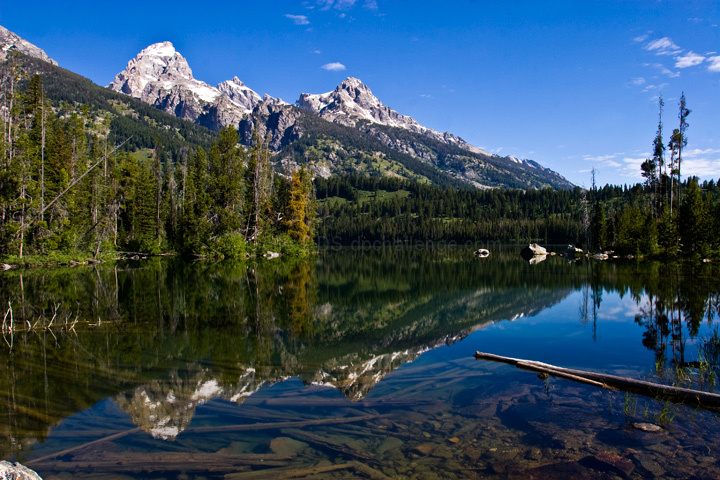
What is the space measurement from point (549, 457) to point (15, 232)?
1968 inches

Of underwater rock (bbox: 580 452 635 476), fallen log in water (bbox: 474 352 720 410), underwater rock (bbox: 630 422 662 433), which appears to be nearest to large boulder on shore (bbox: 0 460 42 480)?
underwater rock (bbox: 580 452 635 476)

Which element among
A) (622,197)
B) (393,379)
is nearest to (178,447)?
(393,379)

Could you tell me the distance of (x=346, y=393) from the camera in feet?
32.5

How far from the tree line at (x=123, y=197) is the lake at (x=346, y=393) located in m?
27.1

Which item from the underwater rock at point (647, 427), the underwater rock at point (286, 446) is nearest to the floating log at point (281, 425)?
the underwater rock at point (286, 446)

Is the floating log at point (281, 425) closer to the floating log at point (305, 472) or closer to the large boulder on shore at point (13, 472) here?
the floating log at point (305, 472)

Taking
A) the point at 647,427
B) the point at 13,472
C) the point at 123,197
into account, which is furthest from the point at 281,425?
the point at 123,197

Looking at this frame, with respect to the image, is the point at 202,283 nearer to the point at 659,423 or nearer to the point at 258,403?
the point at 258,403

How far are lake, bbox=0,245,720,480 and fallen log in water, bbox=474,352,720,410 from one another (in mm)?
219

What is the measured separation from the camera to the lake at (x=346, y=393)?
680 cm

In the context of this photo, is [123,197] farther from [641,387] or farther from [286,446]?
[641,387]

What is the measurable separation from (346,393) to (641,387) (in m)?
6.42

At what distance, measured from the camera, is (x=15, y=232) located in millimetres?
41312

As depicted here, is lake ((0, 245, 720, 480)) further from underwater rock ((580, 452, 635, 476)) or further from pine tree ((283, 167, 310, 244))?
pine tree ((283, 167, 310, 244))
